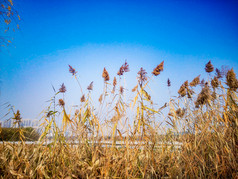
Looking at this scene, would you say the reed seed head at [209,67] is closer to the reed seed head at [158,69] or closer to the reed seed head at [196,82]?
the reed seed head at [196,82]

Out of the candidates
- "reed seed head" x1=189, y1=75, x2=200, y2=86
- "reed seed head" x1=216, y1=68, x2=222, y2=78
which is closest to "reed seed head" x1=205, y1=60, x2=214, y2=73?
"reed seed head" x1=216, y1=68, x2=222, y2=78

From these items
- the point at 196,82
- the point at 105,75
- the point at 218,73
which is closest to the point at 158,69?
the point at 105,75

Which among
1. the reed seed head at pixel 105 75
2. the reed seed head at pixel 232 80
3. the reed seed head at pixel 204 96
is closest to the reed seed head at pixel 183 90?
the reed seed head at pixel 204 96

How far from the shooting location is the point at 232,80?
2.27 m

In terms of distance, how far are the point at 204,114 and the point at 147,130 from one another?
44.2 inches

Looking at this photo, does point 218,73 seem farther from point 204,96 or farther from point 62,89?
point 62,89

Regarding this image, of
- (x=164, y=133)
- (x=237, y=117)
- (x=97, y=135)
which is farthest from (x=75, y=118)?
(x=237, y=117)

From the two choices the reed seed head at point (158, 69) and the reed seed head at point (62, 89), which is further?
the reed seed head at point (62, 89)

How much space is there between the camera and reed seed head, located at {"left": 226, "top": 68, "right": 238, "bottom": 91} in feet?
7.39

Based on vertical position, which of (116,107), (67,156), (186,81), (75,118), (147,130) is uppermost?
(186,81)

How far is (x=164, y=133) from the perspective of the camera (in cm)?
236

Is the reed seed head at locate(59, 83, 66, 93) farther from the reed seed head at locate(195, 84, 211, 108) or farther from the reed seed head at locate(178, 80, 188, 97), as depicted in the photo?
the reed seed head at locate(195, 84, 211, 108)

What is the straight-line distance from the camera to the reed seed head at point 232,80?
2253mm

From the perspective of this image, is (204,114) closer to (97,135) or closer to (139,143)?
(139,143)
